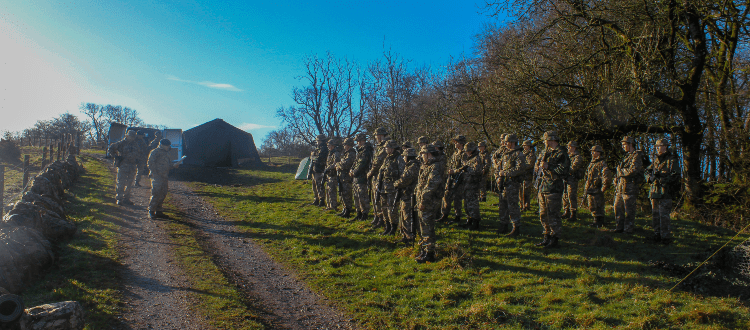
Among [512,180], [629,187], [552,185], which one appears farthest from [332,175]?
[629,187]

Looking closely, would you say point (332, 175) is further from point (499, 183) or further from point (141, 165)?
point (141, 165)

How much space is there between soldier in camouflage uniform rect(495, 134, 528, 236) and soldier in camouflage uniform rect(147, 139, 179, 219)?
8.25 metres

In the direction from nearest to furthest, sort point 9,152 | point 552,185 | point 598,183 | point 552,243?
point 552,185
point 552,243
point 598,183
point 9,152

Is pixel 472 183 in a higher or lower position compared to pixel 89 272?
higher

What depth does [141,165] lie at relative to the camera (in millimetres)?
11828

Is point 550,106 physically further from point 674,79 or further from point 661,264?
point 661,264

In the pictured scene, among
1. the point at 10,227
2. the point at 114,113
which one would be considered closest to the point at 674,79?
the point at 10,227

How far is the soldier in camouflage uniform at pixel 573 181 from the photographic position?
866 cm

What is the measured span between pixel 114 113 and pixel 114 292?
70.2m

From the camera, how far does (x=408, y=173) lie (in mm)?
7258

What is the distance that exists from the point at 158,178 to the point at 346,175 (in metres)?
4.85

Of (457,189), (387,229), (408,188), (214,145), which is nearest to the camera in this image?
(408,188)

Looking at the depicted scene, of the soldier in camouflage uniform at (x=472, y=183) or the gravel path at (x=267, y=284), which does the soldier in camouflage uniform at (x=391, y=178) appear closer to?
the soldier in camouflage uniform at (x=472, y=183)

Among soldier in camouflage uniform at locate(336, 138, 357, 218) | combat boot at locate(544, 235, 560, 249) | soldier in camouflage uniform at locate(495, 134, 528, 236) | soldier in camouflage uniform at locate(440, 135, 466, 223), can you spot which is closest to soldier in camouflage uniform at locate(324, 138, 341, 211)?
soldier in camouflage uniform at locate(336, 138, 357, 218)
